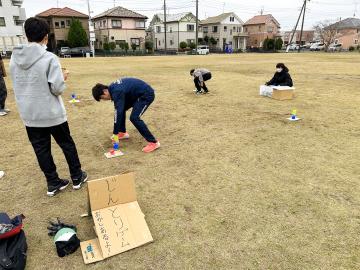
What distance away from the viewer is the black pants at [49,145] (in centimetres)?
312

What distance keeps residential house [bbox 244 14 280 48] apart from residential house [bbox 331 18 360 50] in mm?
14194

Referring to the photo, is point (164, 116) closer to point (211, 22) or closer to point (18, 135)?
point (18, 135)

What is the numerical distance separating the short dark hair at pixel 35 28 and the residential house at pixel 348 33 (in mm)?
74063

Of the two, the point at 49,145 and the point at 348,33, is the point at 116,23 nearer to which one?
the point at 49,145

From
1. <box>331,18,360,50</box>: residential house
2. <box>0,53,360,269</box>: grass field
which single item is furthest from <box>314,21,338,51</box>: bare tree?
<box>0,53,360,269</box>: grass field

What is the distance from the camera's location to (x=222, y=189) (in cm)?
349

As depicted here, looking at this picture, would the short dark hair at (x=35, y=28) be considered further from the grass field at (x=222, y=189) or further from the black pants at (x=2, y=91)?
the black pants at (x=2, y=91)

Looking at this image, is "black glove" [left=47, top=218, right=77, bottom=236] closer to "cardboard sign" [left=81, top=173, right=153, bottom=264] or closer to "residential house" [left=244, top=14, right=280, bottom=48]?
"cardboard sign" [left=81, top=173, right=153, bottom=264]

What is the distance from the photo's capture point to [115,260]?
2.41 metres

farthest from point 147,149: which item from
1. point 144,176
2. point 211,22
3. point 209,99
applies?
point 211,22

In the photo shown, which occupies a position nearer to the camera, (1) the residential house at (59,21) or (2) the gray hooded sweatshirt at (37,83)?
(2) the gray hooded sweatshirt at (37,83)

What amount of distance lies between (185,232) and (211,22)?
6099 centimetres

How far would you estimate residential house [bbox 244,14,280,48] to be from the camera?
61594mm

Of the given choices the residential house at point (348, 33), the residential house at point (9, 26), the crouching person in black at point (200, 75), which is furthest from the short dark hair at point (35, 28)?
the residential house at point (348, 33)
